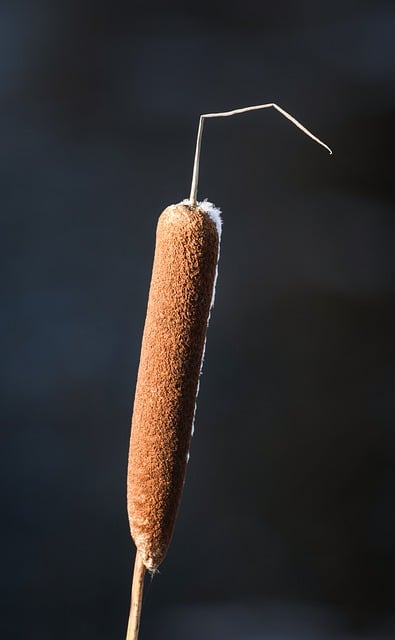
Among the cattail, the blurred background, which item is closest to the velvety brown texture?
the cattail

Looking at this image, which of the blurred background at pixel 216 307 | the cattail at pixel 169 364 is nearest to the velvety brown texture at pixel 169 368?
the cattail at pixel 169 364

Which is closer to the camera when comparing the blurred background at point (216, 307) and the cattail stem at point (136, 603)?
the cattail stem at point (136, 603)

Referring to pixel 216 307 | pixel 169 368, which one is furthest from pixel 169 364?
pixel 216 307

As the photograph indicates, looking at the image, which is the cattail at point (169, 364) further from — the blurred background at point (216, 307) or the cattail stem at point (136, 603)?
the blurred background at point (216, 307)

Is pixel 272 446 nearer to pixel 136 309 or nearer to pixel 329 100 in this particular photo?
pixel 136 309

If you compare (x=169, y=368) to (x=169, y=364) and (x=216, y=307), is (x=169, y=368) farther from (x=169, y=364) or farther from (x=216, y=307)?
(x=216, y=307)

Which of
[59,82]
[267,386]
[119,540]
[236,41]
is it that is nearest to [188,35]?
[236,41]

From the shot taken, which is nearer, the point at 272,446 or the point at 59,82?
the point at 59,82
